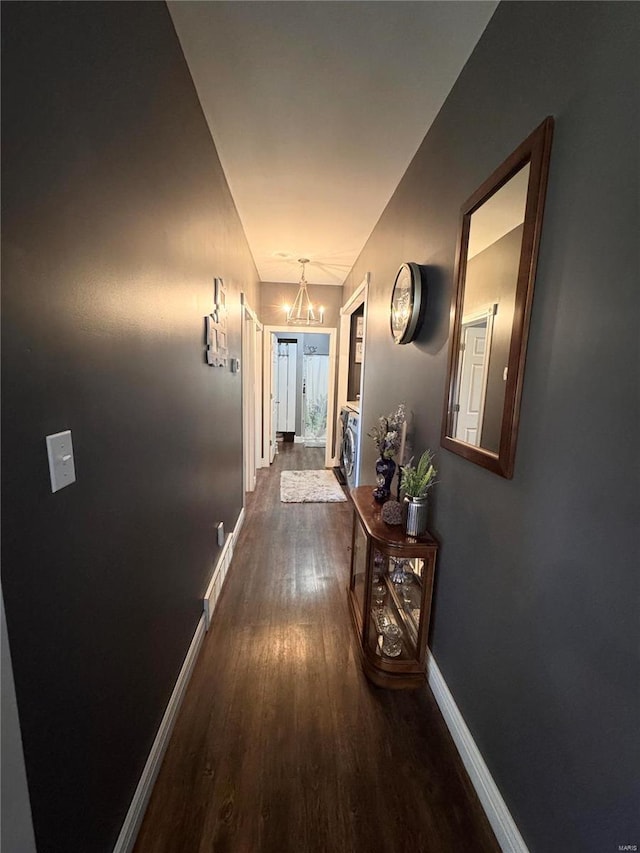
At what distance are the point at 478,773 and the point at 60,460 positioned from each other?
5.36 feet

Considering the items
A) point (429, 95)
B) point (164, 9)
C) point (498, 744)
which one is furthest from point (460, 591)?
point (164, 9)

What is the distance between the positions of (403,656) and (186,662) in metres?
1.02

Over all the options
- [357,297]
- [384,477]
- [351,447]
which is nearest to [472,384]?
[384,477]

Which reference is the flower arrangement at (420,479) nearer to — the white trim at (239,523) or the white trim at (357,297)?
the white trim at (239,523)

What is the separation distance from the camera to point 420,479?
59.6 inches

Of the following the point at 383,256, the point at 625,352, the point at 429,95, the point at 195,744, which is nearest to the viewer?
the point at 625,352

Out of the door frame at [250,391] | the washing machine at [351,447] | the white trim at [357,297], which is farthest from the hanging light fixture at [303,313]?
the washing machine at [351,447]

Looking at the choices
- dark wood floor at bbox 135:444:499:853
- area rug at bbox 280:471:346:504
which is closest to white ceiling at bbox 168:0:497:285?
dark wood floor at bbox 135:444:499:853

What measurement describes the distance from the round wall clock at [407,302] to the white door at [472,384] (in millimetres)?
469

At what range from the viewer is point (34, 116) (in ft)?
1.92

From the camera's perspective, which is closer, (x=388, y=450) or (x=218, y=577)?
(x=388, y=450)

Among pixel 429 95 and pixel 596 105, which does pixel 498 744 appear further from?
pixel 429 95

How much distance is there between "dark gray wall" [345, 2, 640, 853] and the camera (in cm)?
68

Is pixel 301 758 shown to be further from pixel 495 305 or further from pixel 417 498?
pixel 495 305
